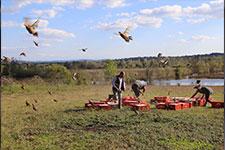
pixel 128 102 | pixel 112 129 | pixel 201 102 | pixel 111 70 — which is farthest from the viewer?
pixel 111 70

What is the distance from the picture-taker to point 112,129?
12.6 m

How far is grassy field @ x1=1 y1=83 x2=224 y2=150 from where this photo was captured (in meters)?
10.5

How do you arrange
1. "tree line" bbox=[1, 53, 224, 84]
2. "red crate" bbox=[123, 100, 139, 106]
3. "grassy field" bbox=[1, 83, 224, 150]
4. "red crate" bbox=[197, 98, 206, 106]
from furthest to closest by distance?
"tree line" bbox=[1, 53, 224, 84]
"red crate" bbox=[197, 98, 206, 106]
"red crate" bbox=[123, 100, 139, 106]
"grassy field" bbox=[1, 83, 224, 150]

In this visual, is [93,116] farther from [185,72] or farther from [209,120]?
[185,72]

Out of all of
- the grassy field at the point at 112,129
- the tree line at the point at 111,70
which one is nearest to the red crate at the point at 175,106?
the grassy field at the point at 112,129

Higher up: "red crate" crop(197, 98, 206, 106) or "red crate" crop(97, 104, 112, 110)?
"red crate" crop(197, 98, 206, 106)

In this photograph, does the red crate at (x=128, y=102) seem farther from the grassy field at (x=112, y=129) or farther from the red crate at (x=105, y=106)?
the grassy field at (x=112, y=129)

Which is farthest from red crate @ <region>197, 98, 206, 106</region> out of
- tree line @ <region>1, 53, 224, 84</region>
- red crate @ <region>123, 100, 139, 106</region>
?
tree line @ <region>1, 53, 224, 84</region>

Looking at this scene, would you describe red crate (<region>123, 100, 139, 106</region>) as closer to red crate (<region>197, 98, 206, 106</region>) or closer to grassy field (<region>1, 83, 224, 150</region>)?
grassy field (<region>1, 83, 224, 150</region>)

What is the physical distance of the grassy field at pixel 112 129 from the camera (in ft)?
34.6

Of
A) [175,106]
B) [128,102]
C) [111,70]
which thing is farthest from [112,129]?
[111,70]

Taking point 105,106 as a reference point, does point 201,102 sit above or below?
above

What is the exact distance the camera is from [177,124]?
13.1 m

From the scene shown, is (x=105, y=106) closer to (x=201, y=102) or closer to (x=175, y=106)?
(x=175, y=106)
